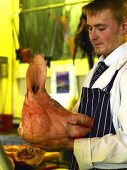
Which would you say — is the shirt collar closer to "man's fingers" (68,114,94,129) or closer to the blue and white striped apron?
the blue and white striped apron

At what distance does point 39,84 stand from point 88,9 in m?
0.41

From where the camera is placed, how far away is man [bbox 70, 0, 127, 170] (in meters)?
1.27

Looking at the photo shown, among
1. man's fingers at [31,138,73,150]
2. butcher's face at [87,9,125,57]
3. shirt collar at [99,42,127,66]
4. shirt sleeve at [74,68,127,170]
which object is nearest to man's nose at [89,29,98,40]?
butcher's face at [87,9,125,57]

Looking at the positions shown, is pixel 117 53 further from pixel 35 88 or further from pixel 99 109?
pixel 35 88

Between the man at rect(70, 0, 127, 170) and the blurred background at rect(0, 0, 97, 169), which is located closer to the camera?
the man at rect(70, 0, 127, 170)

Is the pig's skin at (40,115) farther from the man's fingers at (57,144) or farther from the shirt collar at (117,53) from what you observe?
the shirt collar at (117,53)

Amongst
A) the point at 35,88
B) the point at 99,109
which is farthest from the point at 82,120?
the point at 35,88

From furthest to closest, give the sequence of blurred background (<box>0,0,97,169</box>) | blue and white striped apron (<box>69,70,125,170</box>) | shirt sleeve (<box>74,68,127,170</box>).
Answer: blurred background (<box>0,0,97,169</box>)
blue and white striped apron (<box>69,70,125,170</box>)
shirt sleeve (<box>74,68,127,170</box>)

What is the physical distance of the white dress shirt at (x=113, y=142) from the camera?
1.25 metres

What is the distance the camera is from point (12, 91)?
4691 mm

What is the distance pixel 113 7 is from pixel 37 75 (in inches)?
17.5

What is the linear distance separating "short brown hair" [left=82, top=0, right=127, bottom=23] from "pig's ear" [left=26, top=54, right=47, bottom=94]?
0.34m

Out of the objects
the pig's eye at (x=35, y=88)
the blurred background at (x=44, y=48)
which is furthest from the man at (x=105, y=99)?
the blurred background at (x=44, y=48)

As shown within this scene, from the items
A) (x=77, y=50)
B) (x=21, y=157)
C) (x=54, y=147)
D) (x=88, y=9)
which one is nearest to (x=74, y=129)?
(x=54, y=147)
